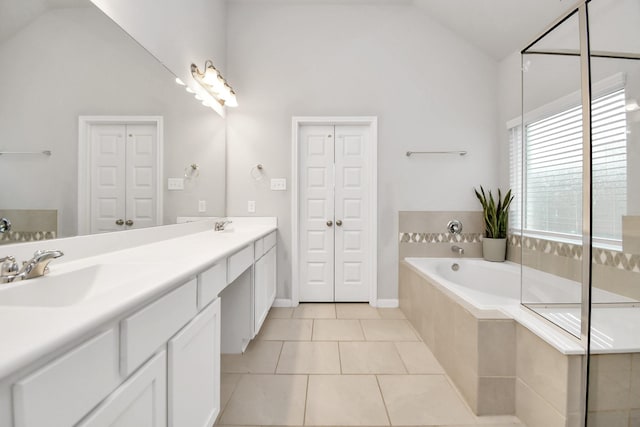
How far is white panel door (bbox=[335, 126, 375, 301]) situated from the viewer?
3.05m

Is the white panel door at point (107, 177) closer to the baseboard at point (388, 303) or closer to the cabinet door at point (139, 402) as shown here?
the cabinet door at point (139, 402)

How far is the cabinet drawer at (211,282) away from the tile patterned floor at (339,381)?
2.25 feet

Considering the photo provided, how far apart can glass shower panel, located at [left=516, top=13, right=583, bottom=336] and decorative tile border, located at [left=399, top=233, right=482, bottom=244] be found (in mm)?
1129

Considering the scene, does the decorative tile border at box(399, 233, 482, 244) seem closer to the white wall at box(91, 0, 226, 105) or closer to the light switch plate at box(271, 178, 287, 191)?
the light switch plate at box(271, 178, 287, 191)

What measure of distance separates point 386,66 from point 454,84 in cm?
72

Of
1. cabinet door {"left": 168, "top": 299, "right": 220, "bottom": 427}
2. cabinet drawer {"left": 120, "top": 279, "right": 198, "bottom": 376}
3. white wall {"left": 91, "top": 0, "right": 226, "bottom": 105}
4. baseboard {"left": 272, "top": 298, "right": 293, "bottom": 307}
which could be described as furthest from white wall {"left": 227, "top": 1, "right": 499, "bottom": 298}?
cabinet drawer {"left": 120, "top": 279, "right": 198, "bottom": 376}

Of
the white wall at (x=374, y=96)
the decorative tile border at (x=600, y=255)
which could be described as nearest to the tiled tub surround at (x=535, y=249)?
the decorative tile border at (x=600, y=255)

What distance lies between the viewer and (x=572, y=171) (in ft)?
4.39

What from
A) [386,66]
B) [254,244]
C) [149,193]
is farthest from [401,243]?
[149,193]

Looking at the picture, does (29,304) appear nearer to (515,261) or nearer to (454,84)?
(515,261)

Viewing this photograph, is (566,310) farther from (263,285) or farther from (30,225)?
(30,225)

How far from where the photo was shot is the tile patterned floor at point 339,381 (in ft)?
4.76

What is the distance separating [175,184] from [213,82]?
3.26 ft

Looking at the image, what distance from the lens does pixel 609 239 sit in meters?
1.18
